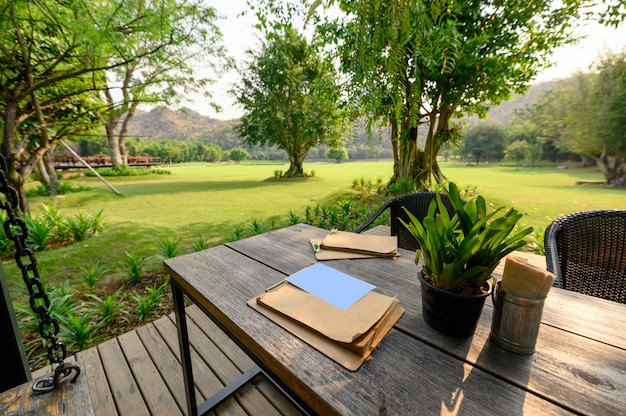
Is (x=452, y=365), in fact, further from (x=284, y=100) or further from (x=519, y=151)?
(x=519, y=151)

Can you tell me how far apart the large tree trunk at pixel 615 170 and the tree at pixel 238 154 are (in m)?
41.6

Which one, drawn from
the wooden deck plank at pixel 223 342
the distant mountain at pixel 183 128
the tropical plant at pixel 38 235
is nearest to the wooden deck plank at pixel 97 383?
the wooden deck plank at pixel 223 342

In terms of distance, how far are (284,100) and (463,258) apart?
14.2 metres

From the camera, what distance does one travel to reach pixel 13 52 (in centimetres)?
353

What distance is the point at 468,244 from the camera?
0.55 meters

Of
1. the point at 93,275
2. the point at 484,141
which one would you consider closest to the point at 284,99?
the point at 93,275

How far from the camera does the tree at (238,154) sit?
4362 centimetres

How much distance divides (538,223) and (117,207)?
30.1ft

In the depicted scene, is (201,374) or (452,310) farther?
(201,374)

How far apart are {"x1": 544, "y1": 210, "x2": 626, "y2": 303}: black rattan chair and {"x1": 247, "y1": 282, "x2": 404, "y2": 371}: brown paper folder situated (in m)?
1.07

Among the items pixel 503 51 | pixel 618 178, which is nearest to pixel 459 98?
pixel 503 51

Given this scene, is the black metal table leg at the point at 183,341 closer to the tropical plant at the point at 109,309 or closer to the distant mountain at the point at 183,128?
the tropical plant at the point at 109,309

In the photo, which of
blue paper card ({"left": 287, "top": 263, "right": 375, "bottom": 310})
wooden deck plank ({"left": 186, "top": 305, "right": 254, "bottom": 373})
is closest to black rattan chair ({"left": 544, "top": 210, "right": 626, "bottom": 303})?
blue paper card ({"left": 287, "top": 263, "right": 375, "bottom": 310})

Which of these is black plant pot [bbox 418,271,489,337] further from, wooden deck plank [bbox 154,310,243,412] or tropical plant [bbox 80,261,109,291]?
tropical plant [bbox 80,261,109,291]
